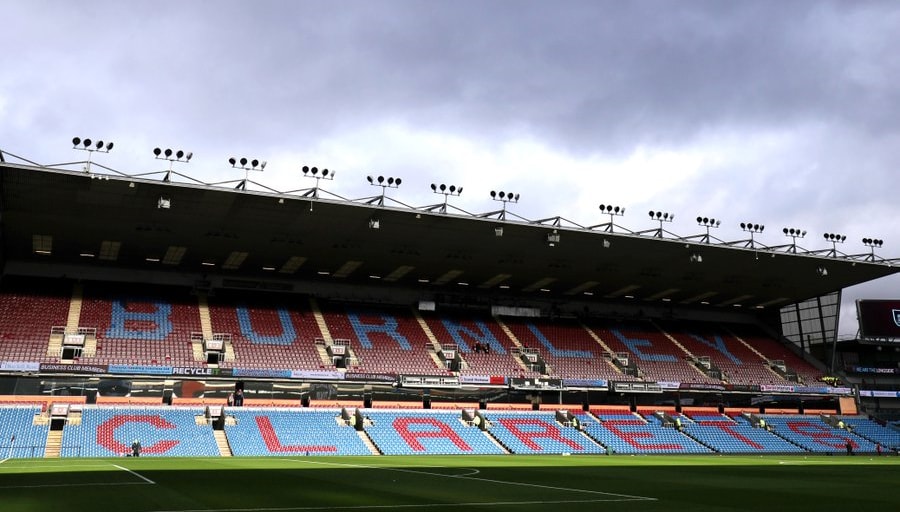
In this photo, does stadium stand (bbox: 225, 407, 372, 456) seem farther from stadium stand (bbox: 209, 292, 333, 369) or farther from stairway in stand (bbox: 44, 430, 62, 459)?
stairway in stand (bbox: 44, 430, 62, 459)

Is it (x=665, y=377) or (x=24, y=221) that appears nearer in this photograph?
(x=24, y=221)

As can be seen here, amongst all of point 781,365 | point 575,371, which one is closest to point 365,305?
point 575,371

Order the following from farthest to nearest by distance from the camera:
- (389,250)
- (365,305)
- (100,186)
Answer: (365,305) < (389,250) < (100,186)

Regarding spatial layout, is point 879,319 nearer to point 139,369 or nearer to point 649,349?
point 649,349

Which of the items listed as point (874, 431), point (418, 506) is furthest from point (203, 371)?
point (874, 431)

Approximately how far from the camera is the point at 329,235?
147ft

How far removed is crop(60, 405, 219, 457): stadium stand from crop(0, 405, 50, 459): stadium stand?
1.12 meters

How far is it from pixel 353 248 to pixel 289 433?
13.8 meters

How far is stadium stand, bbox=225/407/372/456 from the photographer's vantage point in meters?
37.9

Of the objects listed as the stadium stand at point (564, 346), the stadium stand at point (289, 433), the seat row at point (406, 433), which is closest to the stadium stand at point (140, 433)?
the seat row at point (406, 433)

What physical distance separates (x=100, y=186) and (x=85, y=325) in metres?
13.5

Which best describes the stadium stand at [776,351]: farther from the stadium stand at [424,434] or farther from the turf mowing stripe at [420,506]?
the turf mowing stripe at [420,506]

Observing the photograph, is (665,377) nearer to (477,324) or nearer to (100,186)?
(477,324)

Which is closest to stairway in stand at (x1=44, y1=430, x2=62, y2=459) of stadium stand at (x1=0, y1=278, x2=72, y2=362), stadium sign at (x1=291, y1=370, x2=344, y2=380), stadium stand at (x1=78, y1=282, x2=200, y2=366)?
stadium stand at (x1=78, y1=282, x2=200, y2=366)
